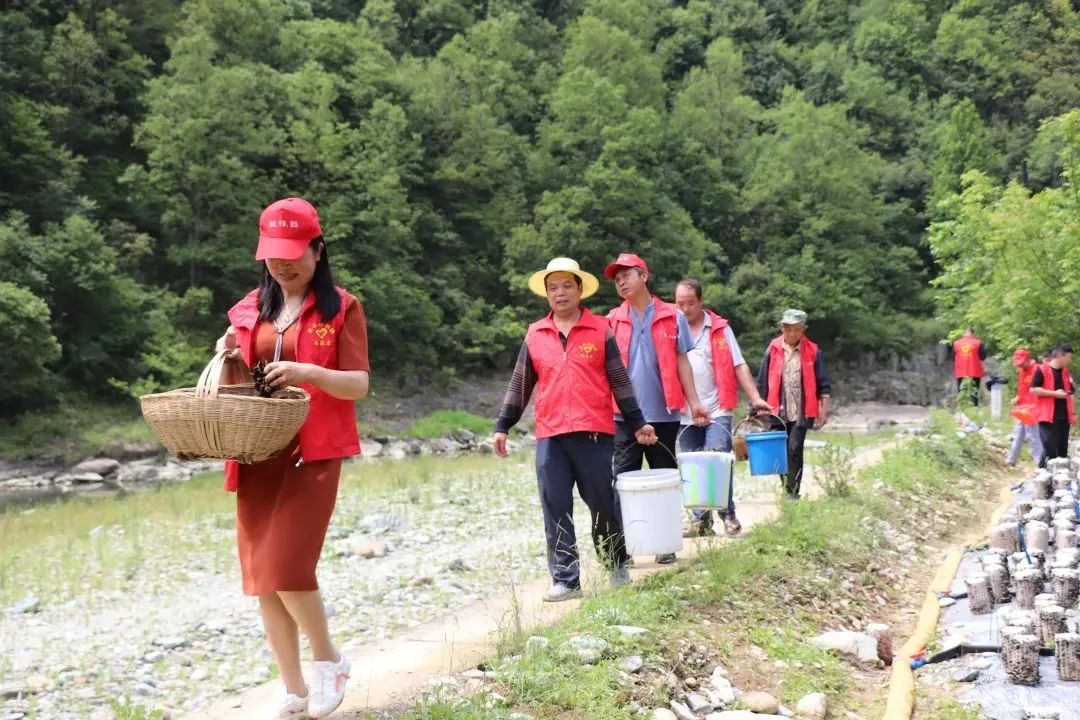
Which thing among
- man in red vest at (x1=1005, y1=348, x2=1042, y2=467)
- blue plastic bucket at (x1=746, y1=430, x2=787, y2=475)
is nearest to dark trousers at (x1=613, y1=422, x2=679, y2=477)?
blue plastic bucket at (x1=746, y1=430, x2=787, y2=475)

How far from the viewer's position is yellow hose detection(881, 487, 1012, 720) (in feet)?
15.9

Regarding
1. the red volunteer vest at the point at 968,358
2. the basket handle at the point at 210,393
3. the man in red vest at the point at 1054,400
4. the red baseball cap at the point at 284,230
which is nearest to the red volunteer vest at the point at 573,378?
the red baseball cap at the point at 284,230

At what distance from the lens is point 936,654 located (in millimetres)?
5699

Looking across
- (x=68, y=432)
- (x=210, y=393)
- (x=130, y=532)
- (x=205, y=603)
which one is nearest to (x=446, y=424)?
(x=68, y=432)

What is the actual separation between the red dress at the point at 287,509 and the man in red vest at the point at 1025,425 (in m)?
10.3

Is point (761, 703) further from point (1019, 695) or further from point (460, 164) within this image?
point (460, 164)

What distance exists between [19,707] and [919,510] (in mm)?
8133

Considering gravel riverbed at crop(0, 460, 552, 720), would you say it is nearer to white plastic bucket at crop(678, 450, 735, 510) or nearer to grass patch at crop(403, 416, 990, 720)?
white plastic bucket at crop(678, 450, 735, 510)

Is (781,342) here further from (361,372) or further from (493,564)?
(361,372)

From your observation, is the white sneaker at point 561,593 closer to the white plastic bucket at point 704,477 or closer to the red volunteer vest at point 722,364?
the white plastic bucket at point 704,477

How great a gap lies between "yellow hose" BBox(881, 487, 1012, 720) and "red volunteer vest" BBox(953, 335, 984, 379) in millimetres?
10235

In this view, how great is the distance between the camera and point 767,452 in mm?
8242

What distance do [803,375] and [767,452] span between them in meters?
1.04

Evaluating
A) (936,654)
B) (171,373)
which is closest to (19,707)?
(936,654)
